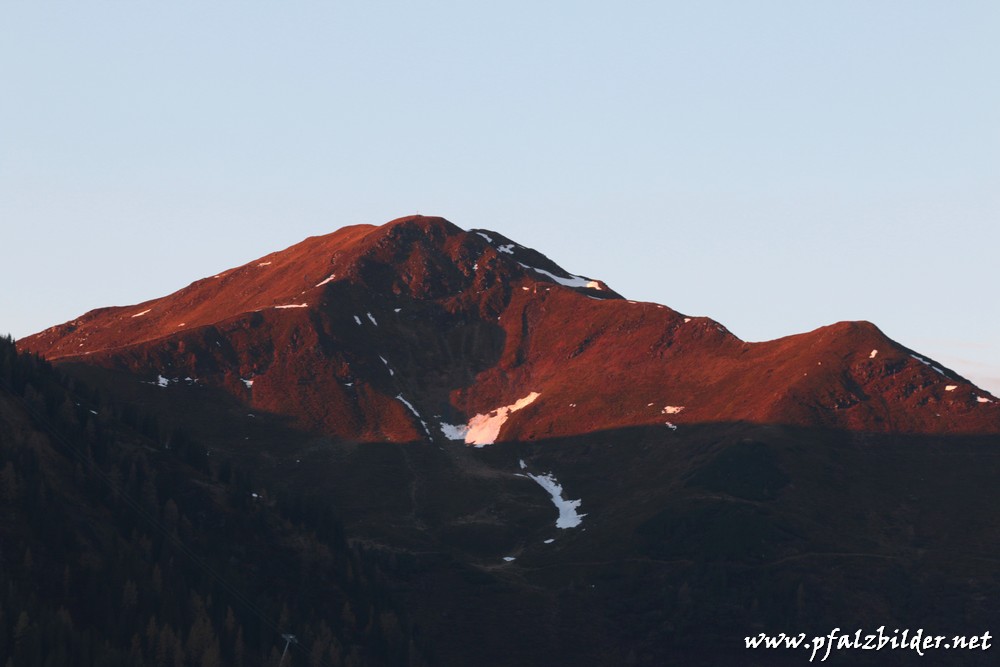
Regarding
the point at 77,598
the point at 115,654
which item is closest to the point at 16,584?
the point at 77,598

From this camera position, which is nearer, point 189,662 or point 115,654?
point 115,654

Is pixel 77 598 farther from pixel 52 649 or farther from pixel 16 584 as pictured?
pixel 52 649

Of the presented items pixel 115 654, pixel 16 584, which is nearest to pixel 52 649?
pixel 115 654

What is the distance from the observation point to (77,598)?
7864 inches

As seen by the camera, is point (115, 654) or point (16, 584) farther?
point (16, 584)

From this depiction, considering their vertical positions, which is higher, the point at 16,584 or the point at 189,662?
the point at 16,584

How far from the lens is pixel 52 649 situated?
175 metres

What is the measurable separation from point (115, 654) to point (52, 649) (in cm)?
786

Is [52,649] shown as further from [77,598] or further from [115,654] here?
[77,598]

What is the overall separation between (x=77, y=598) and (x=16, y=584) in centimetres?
983

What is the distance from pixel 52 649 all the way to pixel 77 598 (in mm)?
24793

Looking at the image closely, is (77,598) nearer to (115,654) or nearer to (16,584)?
(16,584)

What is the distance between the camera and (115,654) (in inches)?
7047

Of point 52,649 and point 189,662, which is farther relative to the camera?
point 189,662
